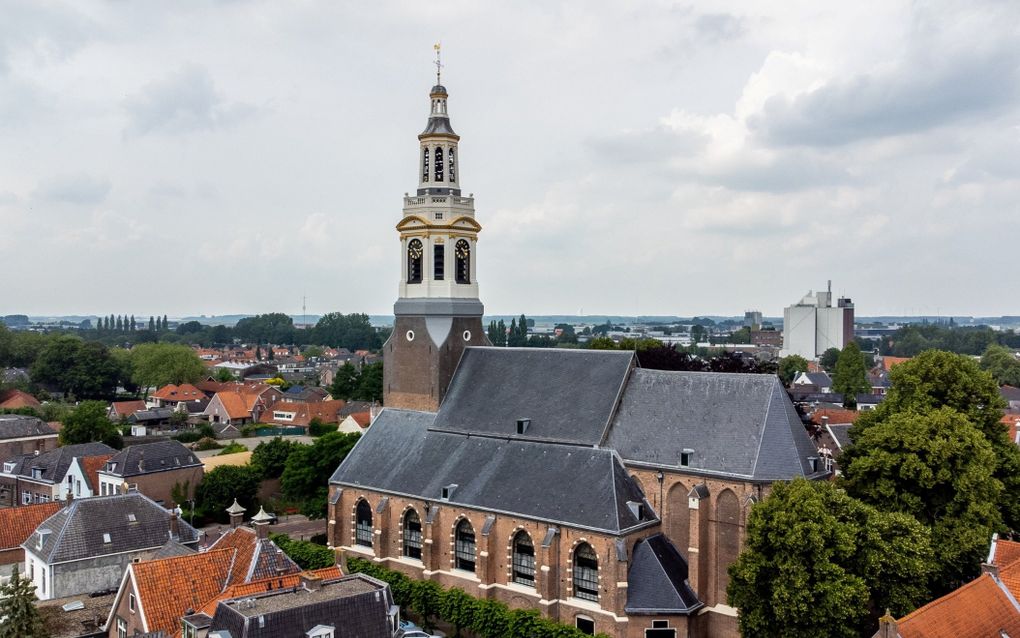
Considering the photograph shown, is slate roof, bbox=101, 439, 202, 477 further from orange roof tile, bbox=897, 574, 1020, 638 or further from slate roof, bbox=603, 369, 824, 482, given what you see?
orange roof tile, bbox=897, 574, 1020, 638

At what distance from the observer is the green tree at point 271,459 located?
64.1 m

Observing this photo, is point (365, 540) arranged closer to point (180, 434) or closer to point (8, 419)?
point (8, 419)

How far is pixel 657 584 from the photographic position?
36.5 metres

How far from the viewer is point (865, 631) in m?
33.2

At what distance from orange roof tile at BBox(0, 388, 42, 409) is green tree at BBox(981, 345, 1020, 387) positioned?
144 metres

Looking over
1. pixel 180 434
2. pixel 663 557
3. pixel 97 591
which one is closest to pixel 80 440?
pixel 180 434

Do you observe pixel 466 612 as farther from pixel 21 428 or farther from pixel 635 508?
pixel 21 428

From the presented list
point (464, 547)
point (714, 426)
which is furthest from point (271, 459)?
point (714, 426)

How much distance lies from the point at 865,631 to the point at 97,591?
127 feet

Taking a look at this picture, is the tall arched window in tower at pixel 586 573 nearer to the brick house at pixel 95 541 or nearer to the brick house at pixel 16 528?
the brick house at pixel 95 541

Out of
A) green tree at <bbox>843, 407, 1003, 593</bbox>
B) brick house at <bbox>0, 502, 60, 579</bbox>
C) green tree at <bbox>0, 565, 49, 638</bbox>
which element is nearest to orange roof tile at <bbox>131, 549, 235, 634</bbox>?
green tree at <bbox>0, 565, 49, 638</bbox>

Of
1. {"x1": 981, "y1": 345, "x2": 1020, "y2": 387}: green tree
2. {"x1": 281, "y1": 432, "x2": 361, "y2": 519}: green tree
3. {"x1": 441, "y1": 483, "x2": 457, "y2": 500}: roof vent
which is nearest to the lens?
{"x1": 441, "y1": 483, "x2": 457, "y2": 500}: roof vent

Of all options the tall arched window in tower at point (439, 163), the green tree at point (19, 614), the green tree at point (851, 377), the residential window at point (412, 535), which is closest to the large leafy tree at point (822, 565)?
the residential window at point (412, 535)

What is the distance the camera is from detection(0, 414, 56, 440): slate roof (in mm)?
79750
